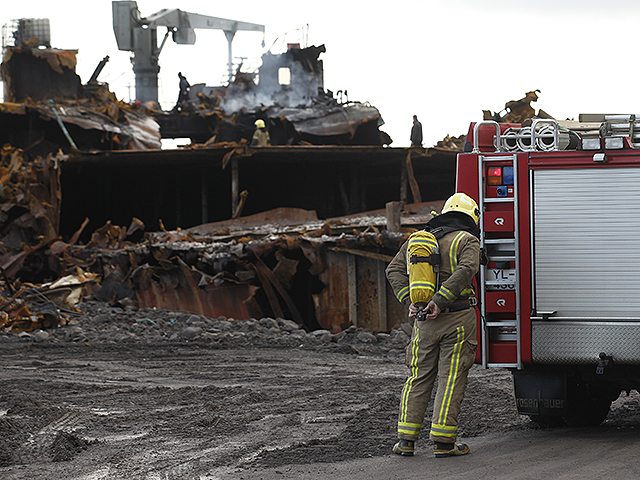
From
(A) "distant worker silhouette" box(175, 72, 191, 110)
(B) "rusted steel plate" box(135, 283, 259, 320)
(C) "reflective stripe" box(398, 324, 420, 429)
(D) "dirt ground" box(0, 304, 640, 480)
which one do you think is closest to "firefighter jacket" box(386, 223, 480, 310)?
(C) "reflective stripe" box(398, 324, 420, 429)

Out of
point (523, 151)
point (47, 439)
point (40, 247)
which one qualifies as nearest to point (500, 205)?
point (523, 151)

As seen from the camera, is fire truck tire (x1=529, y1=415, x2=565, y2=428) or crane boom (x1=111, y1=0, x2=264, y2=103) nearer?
fire truck tire (x1=529, y1=415, x2=565, y2=428)

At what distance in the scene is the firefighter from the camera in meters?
4.66

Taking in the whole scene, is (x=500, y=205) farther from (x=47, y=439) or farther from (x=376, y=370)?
(x=376, y=370)

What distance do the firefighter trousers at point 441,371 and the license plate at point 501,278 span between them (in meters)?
0.29

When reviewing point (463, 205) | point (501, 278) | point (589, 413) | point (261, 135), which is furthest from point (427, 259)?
point (261, 135)

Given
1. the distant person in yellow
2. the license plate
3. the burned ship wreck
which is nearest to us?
the license plate

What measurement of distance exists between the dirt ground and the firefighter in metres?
0.23

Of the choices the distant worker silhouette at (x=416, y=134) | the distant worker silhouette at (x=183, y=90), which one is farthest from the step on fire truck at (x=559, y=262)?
the distant worker silhouette at (x=183, y=90)

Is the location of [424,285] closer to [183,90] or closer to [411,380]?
[411,380]

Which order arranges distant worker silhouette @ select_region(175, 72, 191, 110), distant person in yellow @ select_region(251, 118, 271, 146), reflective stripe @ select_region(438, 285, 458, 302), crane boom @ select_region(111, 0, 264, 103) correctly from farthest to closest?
crane boom @ select_region(111, 0, 264, 103), distant worker silhouette @ select_region(175, 72, 191, 110), distant person in yellow @ select_region(251, 118, 271, 146), reflective stripe @ select_region(438, 285, 458, 302)

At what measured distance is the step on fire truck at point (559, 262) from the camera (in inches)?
191

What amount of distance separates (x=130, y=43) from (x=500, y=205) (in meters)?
33.9

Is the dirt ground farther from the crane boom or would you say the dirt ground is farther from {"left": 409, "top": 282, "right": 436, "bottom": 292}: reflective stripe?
the crane boom
